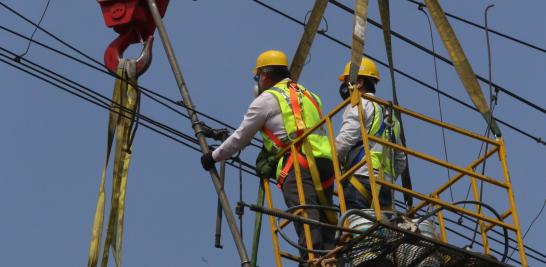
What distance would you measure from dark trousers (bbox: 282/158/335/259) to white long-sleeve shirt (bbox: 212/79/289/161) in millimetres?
430

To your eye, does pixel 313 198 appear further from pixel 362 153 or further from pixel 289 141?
pixel 362 153

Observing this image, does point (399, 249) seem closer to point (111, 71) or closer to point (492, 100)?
point (492, 100)

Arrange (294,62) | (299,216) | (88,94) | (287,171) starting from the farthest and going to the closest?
(88,94) < (294,62) < (287,171) < (299,216)

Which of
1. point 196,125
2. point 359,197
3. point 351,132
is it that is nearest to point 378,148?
point 351,132

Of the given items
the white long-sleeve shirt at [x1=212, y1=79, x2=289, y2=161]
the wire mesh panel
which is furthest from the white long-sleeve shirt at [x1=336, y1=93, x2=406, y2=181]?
the wire mesh panel

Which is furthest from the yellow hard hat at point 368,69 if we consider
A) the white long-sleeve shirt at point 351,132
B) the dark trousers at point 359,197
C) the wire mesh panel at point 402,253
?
the wire mesh panel at point 402,253

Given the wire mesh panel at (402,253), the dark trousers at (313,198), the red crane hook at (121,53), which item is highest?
the red crane hook at (121,53)

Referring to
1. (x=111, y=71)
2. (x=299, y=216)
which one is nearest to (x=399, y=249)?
(x=299, y=216)

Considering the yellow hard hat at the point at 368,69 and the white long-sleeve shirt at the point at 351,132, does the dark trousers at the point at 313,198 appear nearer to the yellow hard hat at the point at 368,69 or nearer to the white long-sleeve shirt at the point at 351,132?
the white long-sleeve shirt at the point at 351,132

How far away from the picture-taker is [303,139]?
13289 millimetres

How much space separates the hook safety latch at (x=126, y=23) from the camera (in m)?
15.7

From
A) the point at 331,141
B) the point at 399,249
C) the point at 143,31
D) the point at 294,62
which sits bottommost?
the point at 399,249

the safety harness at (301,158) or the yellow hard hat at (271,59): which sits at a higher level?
the yellow hard hat at (271,59)

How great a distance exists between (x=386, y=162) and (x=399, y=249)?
138 cm
